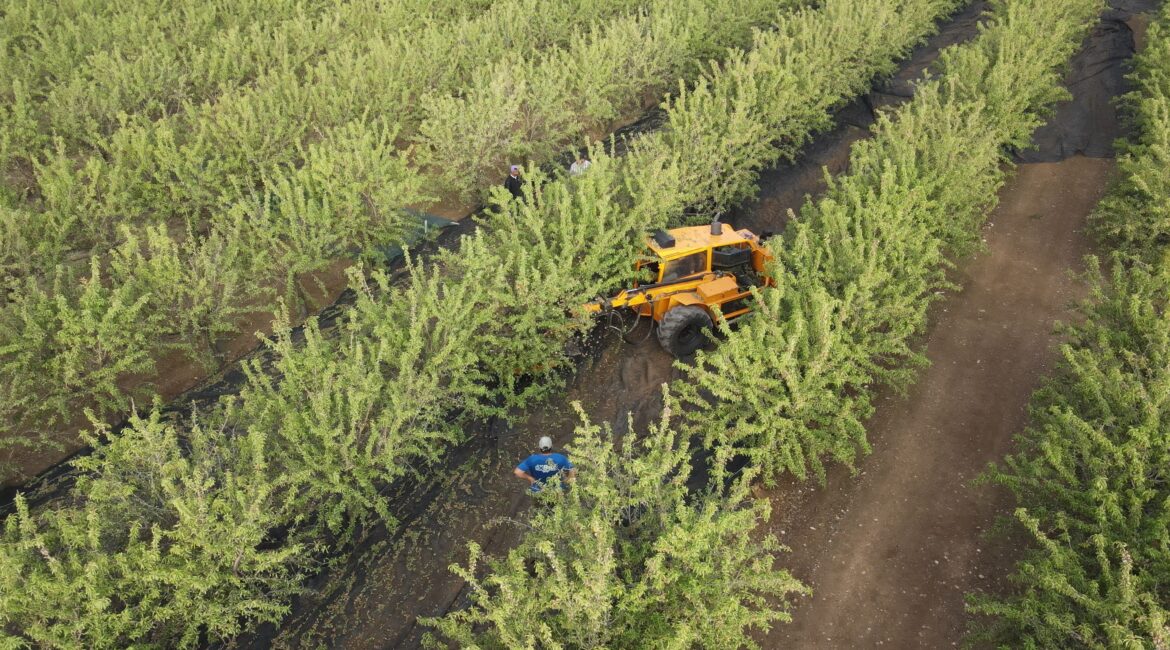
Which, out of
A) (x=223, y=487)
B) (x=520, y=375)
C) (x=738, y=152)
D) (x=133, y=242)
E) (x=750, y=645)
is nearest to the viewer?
(x=750, y=645)

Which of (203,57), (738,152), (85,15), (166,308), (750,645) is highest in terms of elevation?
(85,15)

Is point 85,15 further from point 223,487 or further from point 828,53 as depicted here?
point 828,53

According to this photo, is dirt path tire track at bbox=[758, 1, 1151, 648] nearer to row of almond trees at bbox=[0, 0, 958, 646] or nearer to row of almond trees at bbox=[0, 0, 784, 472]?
row of almond trees at bbox=[0, 0, 958, 646]

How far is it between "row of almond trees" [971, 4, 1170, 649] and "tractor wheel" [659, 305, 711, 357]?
5.09 metres

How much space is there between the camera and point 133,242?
1088 centimetres

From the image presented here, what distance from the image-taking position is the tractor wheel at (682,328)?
12062 millimetres

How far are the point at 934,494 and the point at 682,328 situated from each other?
15.3 feet

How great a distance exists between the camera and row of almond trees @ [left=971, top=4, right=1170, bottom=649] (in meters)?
6.49

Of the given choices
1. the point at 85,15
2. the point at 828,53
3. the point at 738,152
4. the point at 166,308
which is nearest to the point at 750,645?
the point at 166,308

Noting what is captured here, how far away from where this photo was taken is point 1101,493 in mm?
7348

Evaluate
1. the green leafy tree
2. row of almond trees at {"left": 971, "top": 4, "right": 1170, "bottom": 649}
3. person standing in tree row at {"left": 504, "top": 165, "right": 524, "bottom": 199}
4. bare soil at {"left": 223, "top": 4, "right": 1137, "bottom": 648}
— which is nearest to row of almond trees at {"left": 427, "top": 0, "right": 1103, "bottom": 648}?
the green leafy tree

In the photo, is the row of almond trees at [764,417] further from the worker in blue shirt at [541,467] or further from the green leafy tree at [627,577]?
the worker in blue shirt at [541,467]

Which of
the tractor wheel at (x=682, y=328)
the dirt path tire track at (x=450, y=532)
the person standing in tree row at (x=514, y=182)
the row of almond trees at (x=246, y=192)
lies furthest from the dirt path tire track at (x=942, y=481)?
the row of almond trees at (x=246, y=192)

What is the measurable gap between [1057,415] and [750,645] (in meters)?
5.11
